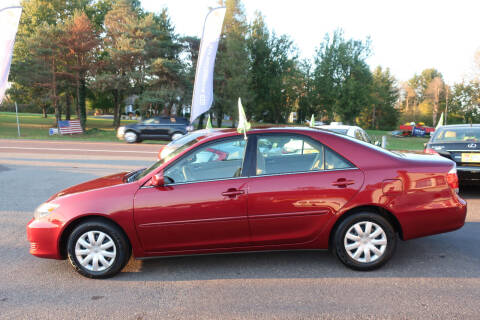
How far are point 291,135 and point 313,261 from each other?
1.48m

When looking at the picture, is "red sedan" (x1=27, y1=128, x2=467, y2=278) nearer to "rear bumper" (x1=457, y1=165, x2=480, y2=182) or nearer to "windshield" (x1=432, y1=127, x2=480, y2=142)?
"rear bumper" (x1=457, y1=165, x2=480, y2=182)

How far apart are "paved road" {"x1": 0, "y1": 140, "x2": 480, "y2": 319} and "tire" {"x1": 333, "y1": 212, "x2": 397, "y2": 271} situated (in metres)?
0.14

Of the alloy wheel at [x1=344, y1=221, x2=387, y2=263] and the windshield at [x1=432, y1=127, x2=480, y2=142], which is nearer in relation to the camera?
the alloy wheel at [x1=344, y1=221, x2=387, y2=263]

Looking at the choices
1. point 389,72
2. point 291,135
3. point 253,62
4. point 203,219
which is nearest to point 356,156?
point 291,135

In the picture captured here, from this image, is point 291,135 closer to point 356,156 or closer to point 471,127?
point 356,156

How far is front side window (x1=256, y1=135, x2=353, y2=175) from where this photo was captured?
387 centimetres

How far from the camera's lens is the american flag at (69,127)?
28.4m

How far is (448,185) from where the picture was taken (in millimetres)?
3959

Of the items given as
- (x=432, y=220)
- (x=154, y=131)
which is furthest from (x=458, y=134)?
(x=154, y=131)

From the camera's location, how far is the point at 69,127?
29.0 metres

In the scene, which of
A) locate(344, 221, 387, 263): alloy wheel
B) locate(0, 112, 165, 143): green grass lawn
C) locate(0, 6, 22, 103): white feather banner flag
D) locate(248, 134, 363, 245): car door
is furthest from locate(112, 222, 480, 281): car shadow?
locate(0, 112, 165, 143): green grass lawn

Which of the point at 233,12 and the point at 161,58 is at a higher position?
the point at 233,12

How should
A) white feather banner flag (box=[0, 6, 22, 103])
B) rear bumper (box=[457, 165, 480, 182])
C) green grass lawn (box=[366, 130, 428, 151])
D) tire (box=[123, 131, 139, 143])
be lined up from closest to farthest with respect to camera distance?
rear bumper (box=[457, 165, 480, 182]) < white feather banner flag (box=[0, 6, 22, 103]) < tire (box=[123, 131, 139, 143]) < green grass lawn (box=[366, 130, 428, 151])

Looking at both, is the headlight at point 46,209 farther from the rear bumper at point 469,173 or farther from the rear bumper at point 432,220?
the rear bumper at point 469,173
